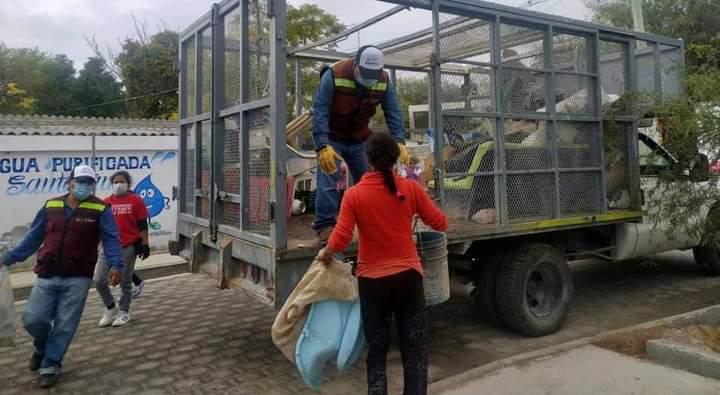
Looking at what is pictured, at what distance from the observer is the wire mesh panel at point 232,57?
4.38 meters

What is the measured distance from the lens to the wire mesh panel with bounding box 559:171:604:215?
210 inches

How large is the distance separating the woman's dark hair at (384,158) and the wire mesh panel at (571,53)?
2940 millimetres

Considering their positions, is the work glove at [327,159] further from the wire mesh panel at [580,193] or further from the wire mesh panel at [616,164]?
the wire mesh panel at [616,164]

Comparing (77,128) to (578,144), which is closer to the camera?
(578,144)

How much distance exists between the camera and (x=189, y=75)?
17.6 ft

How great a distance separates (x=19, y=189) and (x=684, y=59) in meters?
10.1

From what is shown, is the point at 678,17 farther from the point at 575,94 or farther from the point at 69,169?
the point at 69,169

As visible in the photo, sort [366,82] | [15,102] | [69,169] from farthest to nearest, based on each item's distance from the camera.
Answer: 1. [15,102]
2. [69,169]
3. [366,82]

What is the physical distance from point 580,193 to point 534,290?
109 centimetres

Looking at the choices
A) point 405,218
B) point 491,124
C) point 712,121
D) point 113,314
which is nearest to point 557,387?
point 405,218

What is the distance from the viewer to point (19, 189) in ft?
30.4

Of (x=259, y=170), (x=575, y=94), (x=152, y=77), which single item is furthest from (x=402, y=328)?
(x=152, y=77)

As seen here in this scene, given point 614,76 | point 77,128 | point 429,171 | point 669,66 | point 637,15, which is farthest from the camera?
point 637,15

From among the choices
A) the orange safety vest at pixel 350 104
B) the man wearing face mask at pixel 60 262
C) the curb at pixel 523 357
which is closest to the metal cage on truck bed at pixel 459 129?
the orange safety vest at pixel 350 104
